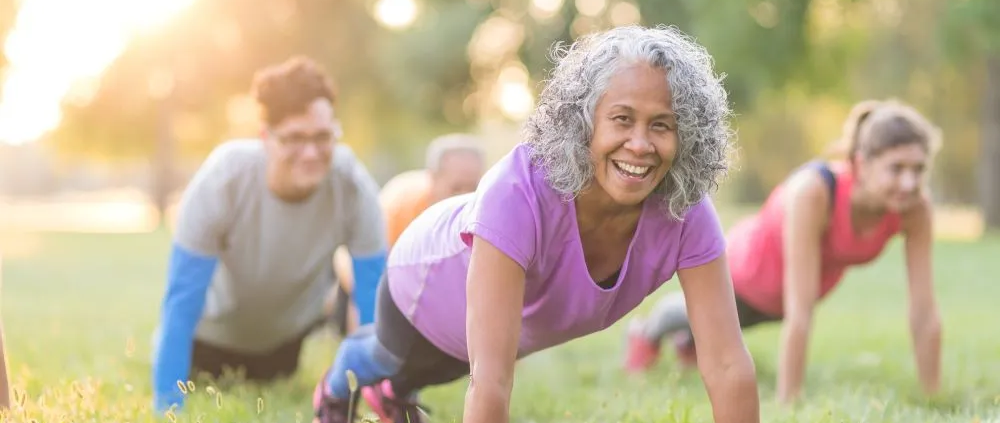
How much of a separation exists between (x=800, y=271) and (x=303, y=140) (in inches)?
94.3

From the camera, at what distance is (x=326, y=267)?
18.2 feet

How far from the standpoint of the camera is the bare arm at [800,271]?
16.5 ft

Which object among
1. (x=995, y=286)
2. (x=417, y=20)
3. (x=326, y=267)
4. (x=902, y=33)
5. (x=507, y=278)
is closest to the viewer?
(x=507, y=278)

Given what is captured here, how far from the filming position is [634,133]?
9.68 ft

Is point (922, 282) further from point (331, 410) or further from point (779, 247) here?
point (331, 410)

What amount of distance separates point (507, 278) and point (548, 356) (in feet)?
15.1

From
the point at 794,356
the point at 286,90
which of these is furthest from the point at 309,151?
the point at 794,356

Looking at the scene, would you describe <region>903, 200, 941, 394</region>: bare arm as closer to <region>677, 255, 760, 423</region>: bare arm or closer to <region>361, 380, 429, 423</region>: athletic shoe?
<region>677, 255, 760, 423</region>: bare arm

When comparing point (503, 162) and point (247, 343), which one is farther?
point (247, 343)

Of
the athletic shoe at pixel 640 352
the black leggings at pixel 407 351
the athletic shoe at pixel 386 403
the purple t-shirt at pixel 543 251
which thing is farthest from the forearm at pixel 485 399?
the athletic shoe at pixel 640 352

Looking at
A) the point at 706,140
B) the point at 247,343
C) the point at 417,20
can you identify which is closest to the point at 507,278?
the point at 706,140

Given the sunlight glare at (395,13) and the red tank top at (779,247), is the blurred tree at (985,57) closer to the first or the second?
the red tank top at (779,247)

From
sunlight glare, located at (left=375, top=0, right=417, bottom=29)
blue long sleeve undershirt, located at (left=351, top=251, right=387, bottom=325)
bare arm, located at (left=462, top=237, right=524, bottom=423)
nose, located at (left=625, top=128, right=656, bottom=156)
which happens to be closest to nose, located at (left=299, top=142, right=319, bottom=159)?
blue long sleeve undershirt, located at (left=351, top=251, right=387, bottom=325)

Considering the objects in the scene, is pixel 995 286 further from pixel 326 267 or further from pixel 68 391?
pixel 68 391
